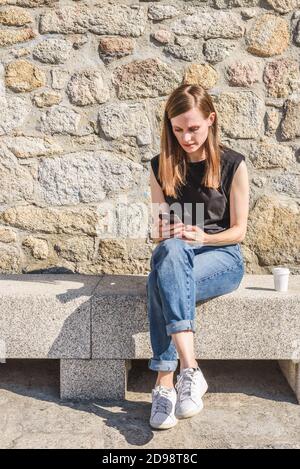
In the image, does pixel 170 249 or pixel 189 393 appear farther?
pixel 170 249

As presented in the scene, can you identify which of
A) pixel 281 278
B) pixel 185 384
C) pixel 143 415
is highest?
pixel 281 278

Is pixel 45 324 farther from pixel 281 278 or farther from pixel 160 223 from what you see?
pixel 281 278

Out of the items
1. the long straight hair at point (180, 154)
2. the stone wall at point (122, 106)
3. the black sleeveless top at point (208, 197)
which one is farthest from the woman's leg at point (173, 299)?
the stone wall at point (122, 106)

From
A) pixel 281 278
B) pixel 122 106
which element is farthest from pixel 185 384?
pixel 122 106

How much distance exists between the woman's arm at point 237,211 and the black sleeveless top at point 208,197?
36 mm

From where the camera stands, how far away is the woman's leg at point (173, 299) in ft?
7.70

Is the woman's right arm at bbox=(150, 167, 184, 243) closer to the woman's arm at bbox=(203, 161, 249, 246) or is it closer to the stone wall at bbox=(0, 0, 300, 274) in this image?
the woman's arm at bbox=(203, 161, 249, 246)

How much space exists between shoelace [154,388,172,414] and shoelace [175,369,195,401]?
53 mm

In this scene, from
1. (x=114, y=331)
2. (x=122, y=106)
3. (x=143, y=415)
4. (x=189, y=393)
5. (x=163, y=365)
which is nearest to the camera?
(x=189, y=393)

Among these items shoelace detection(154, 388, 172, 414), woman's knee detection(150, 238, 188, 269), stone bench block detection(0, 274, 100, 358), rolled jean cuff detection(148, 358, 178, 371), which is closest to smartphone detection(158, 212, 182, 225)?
woman's knee detection(150, 238, 188, 269)

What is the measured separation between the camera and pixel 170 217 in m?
2.75

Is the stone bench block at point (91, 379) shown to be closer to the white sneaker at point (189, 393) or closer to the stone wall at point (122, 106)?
the white sneaker at point (189, 393)

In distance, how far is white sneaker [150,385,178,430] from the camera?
235 centimetres

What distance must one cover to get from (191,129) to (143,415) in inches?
49.0
